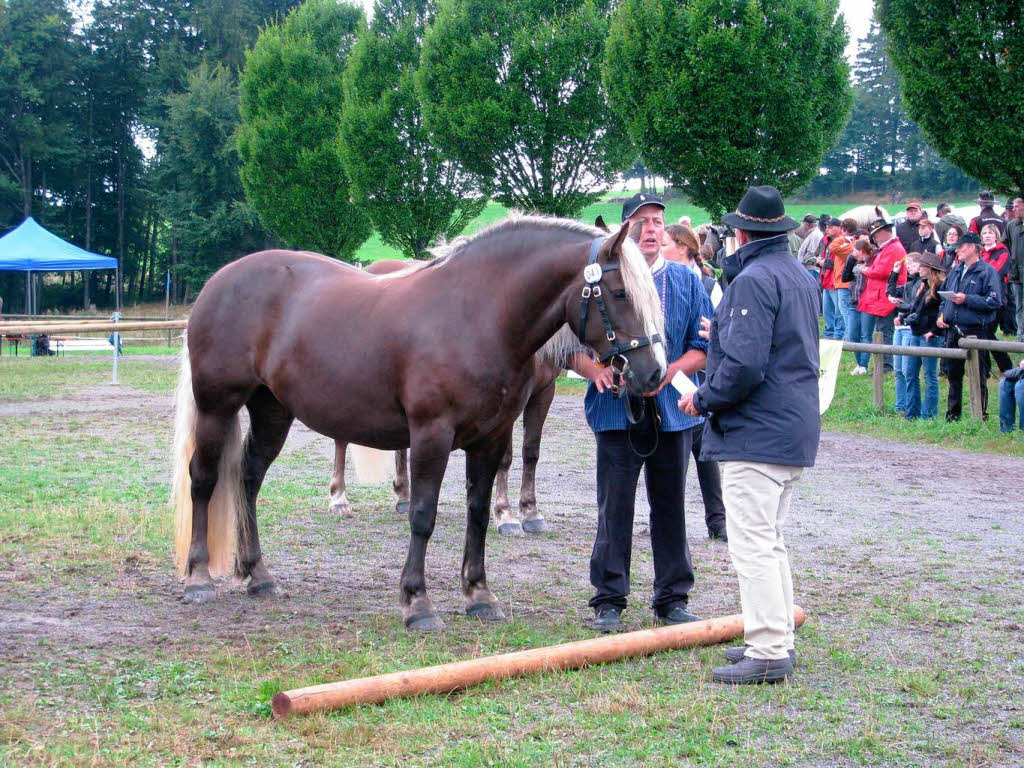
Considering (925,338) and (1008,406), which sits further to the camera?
(925,338)

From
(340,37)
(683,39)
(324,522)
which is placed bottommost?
(324,522)

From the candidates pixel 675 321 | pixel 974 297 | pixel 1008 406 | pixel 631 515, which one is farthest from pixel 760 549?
pixel 974 297

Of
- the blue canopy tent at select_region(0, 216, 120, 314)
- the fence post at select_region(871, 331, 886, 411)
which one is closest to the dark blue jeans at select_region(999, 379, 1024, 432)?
the fence post at select_region(871, 331, 886, 411)

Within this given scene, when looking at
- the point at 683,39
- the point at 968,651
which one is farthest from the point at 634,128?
the point at 968,651

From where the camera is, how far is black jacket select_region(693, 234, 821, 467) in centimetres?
441

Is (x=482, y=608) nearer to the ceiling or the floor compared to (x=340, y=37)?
nearer to the floor

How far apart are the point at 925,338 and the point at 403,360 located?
10.3m

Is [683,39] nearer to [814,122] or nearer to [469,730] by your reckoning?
[814,122]

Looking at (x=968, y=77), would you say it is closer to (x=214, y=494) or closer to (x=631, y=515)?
(x=631, y=515)

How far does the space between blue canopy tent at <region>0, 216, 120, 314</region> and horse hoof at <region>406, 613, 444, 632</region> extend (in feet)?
88.4

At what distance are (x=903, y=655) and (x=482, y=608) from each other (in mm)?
2126

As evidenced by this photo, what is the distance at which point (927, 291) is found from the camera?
543 inches

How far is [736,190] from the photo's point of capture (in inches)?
672

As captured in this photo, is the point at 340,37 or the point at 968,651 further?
the point at 340,37
